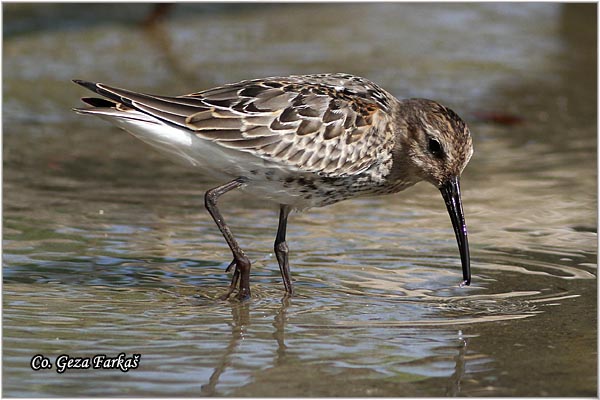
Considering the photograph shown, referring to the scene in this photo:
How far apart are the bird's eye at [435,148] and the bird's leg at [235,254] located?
133 centimetres

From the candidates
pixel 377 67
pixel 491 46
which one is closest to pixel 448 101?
pixel 377 67

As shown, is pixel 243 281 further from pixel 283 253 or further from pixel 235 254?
pixel 283 253

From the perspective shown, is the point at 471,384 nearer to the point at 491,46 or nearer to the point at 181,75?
the point at 181,75

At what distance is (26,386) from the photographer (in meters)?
5.46

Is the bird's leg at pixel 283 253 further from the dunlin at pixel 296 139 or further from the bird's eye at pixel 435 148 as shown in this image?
the bird's eye at pixel 435 148

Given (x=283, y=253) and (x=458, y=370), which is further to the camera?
(x=283, y=253)

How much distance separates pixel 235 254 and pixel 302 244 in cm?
127

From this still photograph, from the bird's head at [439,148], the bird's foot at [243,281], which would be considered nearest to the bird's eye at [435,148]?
the bird's head at [439,148]

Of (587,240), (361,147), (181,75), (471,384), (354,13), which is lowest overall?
(471,384)

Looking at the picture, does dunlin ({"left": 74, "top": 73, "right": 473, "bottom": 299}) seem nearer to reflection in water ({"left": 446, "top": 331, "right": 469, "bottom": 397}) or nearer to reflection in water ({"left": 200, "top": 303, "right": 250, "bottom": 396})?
reflection in water ({"left": 200, "top": 303, "right": 250, "bottom": 396})

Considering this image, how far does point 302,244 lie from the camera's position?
8.41 meters

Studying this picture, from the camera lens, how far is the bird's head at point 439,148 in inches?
297

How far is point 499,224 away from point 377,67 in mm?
5896

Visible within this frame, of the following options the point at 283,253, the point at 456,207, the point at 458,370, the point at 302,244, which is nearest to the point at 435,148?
the point at 456,207
